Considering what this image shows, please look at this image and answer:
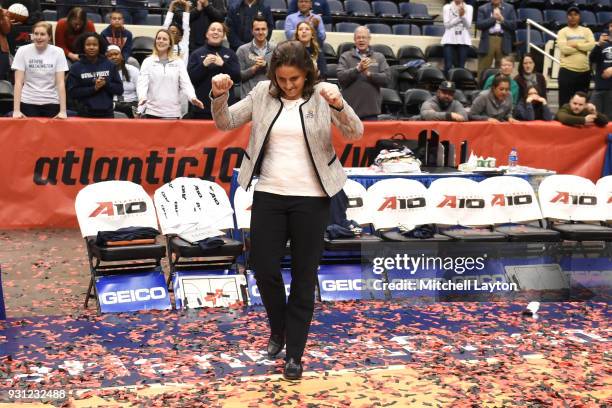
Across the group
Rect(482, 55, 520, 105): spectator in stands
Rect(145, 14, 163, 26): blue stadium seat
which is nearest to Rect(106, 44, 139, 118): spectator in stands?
Rect(145, 14, 163, 26): blue stadium seat

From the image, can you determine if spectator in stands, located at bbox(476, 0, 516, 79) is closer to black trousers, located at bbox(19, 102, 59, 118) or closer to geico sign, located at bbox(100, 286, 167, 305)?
black trousers, located at bbox(19, 102, 59, 118)

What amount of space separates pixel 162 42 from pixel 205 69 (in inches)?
23.4

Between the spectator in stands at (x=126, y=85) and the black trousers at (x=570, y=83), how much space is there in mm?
6177

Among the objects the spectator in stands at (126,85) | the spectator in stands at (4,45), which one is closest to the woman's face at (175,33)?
the spectator in stands at (126,85)

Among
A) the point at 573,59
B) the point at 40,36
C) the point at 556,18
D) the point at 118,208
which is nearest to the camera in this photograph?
the point at 118,208

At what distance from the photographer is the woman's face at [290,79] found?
17.1ft

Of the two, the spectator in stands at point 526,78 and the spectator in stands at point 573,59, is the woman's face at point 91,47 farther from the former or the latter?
the spectator in stands at point 573,59

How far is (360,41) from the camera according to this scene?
11.2 m

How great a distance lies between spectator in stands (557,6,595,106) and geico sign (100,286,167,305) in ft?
28.5

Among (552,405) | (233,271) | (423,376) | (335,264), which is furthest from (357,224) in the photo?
(552,405)

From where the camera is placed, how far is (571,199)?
8.52 m

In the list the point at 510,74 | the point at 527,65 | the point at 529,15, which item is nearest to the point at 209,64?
the point at 510,74

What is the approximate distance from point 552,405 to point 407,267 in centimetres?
235

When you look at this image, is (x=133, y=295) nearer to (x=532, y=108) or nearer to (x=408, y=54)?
(x=532, y=108)
